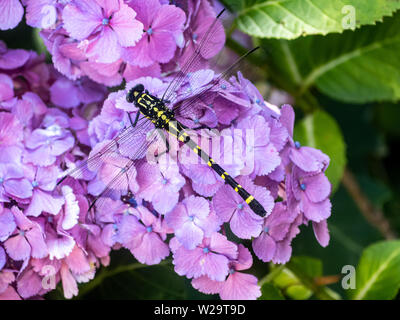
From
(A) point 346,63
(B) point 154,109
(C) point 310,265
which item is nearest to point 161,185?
(B) point 154,109

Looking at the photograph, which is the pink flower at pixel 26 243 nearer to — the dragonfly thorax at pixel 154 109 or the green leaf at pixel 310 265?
the dragonfly thorax at pixel 154 109

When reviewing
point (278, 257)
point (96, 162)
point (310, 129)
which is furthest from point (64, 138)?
point (310, 129)

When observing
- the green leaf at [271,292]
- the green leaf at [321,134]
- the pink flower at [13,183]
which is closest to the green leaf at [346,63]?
the green leaf at [321,134]

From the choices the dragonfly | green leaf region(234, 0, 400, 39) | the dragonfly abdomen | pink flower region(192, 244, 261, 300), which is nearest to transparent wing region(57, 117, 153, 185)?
the dragonfly

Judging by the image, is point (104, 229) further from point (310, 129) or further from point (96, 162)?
point (310, 129)

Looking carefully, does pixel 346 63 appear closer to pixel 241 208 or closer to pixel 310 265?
pixel 310 265
